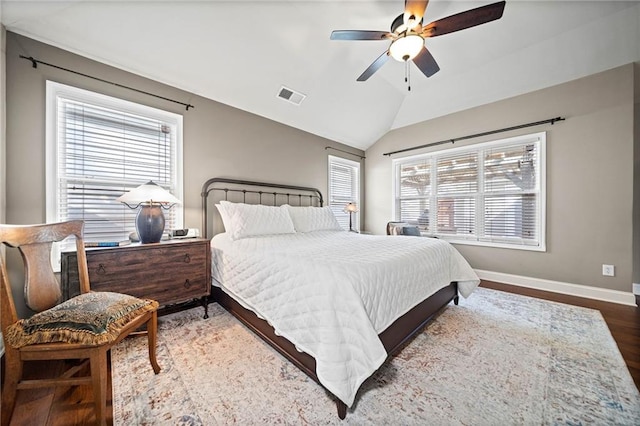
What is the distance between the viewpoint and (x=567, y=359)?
5.73 ft

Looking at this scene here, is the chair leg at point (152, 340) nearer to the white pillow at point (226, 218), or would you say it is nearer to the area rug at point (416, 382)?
the area rug at point (416, 382)

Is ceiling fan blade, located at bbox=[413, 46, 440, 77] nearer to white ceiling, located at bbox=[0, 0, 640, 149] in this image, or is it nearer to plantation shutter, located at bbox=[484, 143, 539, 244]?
white ceiling, located at bbox=[0, 0, 640, 149]

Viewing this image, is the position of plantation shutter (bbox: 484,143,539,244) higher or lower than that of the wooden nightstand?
higher

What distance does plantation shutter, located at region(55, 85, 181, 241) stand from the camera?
7.16 feet

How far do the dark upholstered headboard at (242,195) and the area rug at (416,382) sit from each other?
130cm

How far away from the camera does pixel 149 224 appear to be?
218cm

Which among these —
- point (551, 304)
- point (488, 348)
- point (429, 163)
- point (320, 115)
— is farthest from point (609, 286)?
point (320, 115)

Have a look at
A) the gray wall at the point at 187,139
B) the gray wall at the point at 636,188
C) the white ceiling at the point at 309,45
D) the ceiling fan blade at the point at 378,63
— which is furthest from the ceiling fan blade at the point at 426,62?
the gray wall at the point at 636,188

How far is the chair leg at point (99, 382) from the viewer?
1.13 meters

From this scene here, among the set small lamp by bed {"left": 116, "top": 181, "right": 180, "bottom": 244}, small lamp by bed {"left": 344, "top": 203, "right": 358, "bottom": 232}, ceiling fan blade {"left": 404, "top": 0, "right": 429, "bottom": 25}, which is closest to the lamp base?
small lamp by bed {"left": 116, "top": 181, "right": 180, "bottom": 244}

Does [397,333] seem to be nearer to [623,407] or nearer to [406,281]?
[406,281]

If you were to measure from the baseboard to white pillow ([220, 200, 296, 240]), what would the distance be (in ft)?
10.8

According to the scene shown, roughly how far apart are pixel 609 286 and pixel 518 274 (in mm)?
858

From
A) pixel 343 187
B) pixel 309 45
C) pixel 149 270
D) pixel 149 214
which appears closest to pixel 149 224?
pixel 149 214
